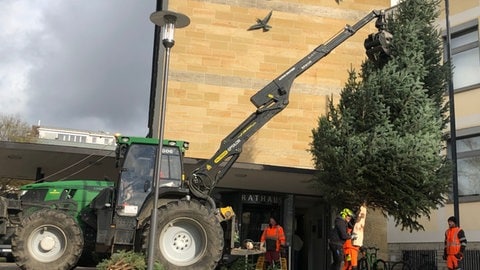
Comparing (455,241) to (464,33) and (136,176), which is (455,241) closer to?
(136,176)

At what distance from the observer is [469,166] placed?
16.6 meters

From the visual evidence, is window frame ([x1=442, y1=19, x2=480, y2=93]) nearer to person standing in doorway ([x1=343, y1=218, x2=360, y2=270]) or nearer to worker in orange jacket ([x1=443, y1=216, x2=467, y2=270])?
worker in orange jacket ([x1=443, y1=216, x2=467, y2=270])

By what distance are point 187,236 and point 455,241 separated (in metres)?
6.59

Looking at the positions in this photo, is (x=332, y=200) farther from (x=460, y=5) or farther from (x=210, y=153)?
(x=460, y=5)

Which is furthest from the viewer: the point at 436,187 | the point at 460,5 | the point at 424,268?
the point at 460,5

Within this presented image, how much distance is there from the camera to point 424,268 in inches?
655

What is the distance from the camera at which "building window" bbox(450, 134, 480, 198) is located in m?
16.3

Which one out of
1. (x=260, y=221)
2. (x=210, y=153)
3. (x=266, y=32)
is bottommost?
(x=260, y=221)

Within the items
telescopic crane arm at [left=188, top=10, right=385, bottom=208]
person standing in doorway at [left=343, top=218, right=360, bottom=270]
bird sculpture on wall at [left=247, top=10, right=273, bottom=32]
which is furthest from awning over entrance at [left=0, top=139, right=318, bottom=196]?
bird sculpture on wall at [left=247, top=10, right=273, bottom=32]

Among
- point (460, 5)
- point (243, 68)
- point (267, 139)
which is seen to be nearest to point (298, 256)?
point (267, 139)

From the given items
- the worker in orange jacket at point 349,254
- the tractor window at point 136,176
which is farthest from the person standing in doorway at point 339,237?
the tractor window at point 136,176

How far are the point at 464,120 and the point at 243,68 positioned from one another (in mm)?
7582

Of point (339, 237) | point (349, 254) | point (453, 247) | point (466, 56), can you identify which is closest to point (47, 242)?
point (339, 237)

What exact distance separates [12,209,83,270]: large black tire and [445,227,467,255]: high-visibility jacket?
850 cm
